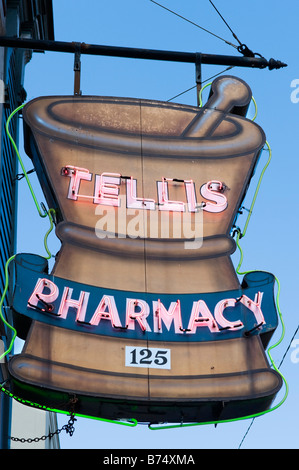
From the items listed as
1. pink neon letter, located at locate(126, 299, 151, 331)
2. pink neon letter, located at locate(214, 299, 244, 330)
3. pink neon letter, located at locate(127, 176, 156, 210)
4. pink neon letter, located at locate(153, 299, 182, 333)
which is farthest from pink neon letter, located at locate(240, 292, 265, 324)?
pink neon letter, located at locate(127, 176, 156, 210)

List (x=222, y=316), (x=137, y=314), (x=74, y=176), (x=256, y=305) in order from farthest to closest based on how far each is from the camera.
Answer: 1. (x=74, y=176)
2. (x=256, y=305)
3. (x=222, y=316)
4. (x=137, y=314)

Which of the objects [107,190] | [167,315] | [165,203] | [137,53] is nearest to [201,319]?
[167,315]

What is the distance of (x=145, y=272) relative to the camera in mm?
12773

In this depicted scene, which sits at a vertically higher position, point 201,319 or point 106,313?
point 106,313

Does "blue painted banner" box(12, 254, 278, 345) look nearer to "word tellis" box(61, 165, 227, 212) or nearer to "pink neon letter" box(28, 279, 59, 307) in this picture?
"pink neon letter" box(28, 279, 59, 307)

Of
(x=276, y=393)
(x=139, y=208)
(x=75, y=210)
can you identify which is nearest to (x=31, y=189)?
(x=75, y=210)

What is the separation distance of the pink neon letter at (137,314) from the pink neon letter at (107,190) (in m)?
1.60

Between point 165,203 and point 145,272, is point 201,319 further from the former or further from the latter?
point 165,203

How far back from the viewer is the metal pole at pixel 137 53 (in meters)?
13.5

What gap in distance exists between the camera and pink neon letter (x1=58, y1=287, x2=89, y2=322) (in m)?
12.1

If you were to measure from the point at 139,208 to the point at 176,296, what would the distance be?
1456mm

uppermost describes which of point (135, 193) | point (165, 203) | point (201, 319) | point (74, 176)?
point (74, 176)

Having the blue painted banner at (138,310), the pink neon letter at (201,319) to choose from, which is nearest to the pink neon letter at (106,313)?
the blue painted banner at (138,310)

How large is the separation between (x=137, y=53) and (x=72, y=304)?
12.4 ft
